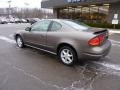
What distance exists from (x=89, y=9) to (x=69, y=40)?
20.7m

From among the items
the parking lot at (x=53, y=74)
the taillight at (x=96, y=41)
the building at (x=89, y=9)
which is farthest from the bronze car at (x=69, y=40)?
the building at (x=89, y=9)

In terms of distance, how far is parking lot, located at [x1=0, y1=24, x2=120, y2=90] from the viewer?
13.9 feet

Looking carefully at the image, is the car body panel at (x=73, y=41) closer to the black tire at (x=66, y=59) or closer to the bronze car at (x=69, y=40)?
the bronze car at (x=69, y=40)

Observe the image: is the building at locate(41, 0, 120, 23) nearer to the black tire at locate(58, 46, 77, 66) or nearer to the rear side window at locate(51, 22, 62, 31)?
the rear side window at locate(51, 22, 62, 31)

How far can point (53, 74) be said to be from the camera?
16.3 feet

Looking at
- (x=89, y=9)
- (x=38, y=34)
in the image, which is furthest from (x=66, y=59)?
(x=89, y=9)

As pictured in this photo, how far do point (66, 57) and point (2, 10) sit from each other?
10977cm

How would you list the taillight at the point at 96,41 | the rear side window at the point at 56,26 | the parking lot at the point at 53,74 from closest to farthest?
the parking lot at the point at 53,74, the taillight at the point at 96,41, the rear side window at the point at 56,26

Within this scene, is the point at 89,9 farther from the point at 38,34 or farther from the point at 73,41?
the point at 73,41

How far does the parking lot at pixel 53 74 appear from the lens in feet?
13.9

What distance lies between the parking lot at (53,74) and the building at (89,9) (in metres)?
16.2

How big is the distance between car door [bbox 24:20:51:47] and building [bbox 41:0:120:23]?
15.3 meters

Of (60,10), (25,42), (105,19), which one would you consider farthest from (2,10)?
(25,42)

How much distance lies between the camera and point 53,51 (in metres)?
6.25
